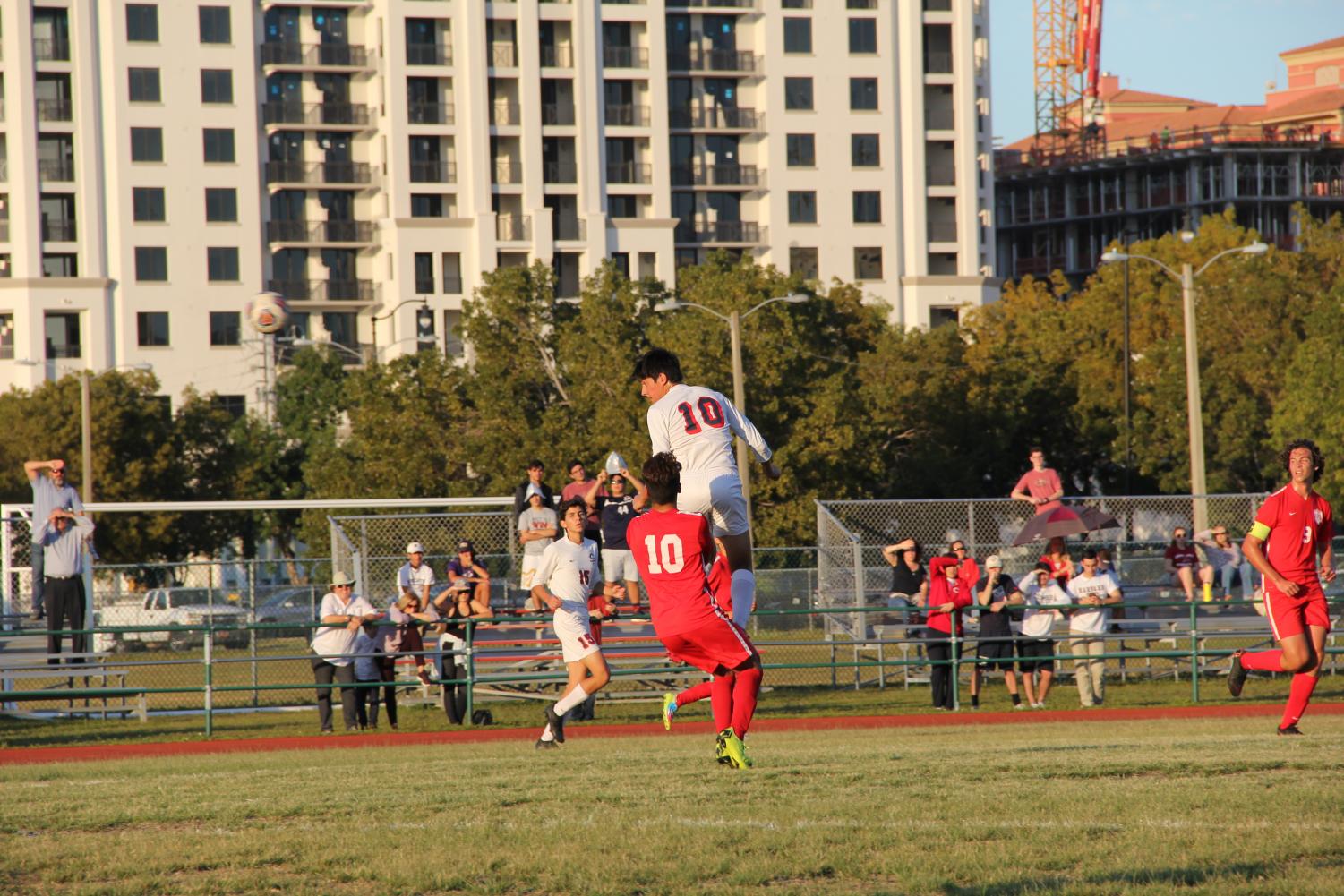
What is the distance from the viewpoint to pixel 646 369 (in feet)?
34.8

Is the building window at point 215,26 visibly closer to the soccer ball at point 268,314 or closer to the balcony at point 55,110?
the balcony at point 55,110

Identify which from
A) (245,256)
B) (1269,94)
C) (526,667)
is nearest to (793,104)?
(245,256)

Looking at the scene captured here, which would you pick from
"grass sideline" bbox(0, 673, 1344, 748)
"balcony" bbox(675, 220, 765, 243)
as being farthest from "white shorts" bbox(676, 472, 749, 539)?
"balcony" bbox(675, 220, 765, 243)

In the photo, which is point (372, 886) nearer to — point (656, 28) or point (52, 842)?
→ point (52, 842)

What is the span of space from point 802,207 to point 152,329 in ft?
112

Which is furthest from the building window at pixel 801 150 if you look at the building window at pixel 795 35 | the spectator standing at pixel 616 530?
the spectator standing at pixel 616 530

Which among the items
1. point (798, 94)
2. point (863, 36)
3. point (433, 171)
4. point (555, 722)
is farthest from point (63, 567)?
point (863, 36)

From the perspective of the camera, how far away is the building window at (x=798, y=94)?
93.3 m

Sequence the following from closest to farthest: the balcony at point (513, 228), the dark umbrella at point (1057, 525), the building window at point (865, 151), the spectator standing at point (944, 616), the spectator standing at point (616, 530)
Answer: the spectator standing at point (616, 530) → the spectator standing at point (944, 616) → the dark umbrella at point (1057, 525) → the balcony at point (513, 228) → the building window at point (865, 151)

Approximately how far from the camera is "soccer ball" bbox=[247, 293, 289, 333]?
72.6 meters

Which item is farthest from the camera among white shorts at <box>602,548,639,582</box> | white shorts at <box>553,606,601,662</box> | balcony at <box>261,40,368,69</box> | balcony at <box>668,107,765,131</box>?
balcony at <box>668,107,765,131</box>

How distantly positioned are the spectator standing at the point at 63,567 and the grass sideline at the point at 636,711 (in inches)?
45.0

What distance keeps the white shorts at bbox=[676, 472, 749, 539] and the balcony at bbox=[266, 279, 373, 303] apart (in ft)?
264

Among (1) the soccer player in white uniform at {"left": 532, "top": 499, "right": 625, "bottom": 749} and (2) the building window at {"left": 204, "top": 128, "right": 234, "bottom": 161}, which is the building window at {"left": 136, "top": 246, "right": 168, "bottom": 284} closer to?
(2) the building window at {"left": 204, "top": 128, "right": 234, "bottom": 161}
